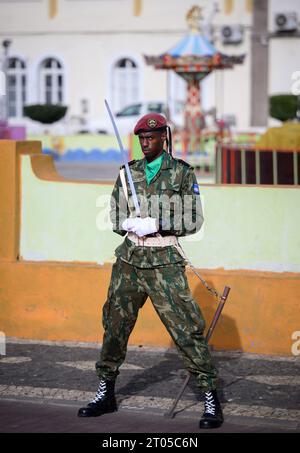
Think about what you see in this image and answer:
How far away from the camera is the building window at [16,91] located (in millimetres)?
43906

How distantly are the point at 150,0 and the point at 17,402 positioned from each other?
36273mm

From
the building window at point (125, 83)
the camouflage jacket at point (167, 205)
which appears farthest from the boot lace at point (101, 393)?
the building window at point (125, 83)

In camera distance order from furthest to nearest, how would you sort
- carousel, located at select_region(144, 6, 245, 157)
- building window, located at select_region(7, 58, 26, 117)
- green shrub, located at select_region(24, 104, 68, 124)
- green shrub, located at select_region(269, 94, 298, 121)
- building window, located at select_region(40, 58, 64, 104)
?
building window, located at select_region(7, 58, 26, 117)
building window, located at select_region(40, 58, 64, 104)
green shrub, located at select_region(24, 104, 68, 124)
green shrub, located at select_region(269, 94, 298, 121)
carousel, located at select_region(144, 6, 245, 157)

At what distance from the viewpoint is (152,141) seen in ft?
20.1

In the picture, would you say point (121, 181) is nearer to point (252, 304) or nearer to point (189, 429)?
point (189, 429)

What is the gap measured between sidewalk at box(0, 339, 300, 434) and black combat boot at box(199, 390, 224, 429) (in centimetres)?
4

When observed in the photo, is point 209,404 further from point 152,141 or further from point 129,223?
point 152,141

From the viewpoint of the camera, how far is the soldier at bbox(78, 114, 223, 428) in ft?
20.1

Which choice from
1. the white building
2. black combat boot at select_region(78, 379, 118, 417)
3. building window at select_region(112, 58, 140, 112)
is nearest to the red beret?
black combat boot at select_region(78, 379, 118, 417)

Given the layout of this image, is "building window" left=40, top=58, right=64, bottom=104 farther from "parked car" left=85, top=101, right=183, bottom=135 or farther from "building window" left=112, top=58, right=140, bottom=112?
"parked car" left=85, top=101, right=183, bottom=135

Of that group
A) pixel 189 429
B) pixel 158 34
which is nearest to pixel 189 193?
pixel 189 429

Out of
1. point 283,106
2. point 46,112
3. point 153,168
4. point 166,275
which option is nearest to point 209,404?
point 166,275

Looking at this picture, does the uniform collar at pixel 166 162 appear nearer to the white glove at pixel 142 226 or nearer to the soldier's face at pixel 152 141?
the soldier's face at pixel 152 141

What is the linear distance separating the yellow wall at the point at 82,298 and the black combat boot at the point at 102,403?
1817 millimetres
